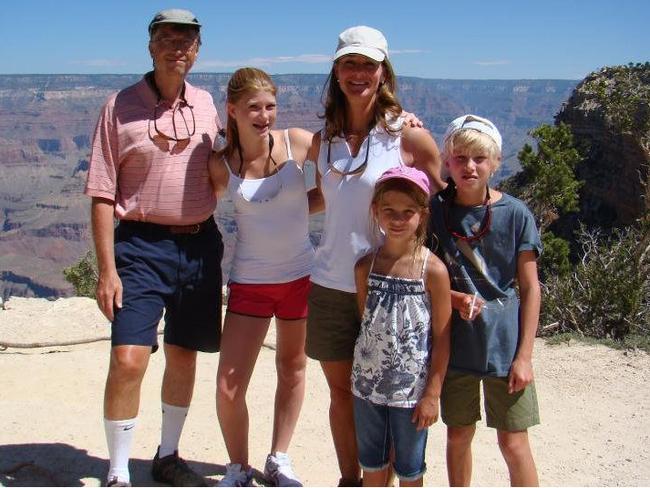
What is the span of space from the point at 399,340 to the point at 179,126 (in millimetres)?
1441

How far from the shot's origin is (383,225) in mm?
2707

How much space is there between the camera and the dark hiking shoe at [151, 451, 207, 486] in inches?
140

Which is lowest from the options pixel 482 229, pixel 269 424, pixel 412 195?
pixel 269 424

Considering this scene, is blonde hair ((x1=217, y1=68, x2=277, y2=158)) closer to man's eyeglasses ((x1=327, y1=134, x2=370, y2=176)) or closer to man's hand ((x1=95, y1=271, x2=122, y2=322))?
man's eyeglasses ((x1=327, y1=134, x2=370, y2=176))

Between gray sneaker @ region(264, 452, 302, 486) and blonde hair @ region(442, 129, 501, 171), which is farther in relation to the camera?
gray sneaker @ region(264, 452, 302, 486)

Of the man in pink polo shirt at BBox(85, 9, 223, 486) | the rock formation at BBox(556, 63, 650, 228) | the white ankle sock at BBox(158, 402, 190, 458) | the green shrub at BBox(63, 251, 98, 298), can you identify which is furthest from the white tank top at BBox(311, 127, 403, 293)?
the rock formation at BBox(556, 63, 650, 228)

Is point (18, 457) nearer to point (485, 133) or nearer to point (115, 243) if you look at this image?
point (115, 243)

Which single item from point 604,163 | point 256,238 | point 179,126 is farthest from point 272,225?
point 604,163

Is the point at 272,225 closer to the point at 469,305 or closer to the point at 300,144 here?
the point at 300,144

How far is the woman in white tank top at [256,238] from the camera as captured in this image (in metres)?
3.15

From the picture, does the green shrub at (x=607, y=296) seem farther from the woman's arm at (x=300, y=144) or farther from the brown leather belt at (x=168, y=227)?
the brown leather belt at (x=168, y=227)

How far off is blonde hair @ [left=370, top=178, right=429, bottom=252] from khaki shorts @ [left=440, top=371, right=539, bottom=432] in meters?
0.58

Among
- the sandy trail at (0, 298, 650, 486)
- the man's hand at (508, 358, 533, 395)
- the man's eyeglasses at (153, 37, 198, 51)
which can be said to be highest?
the man's eyeglasses at (153, 37, 198, 51)

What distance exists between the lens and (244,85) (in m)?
3.09
